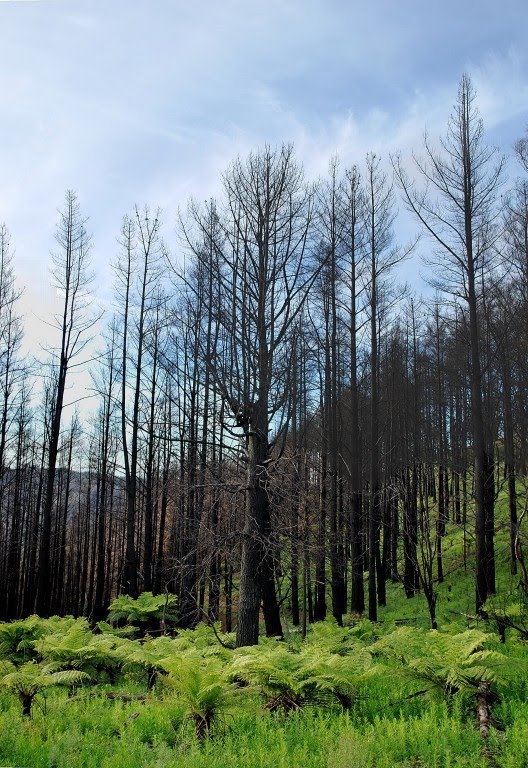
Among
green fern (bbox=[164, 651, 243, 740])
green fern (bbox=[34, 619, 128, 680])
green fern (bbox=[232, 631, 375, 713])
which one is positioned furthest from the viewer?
green fern (bbox=[34, 619, 128, 680])

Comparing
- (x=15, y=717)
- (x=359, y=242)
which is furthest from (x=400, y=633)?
(x=359, y=242)

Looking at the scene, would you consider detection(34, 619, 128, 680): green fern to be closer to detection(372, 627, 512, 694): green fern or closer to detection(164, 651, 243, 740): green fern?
detection(164, 651, 243, 740): green fern

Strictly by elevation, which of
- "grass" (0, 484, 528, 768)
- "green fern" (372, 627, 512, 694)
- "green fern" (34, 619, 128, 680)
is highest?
"green fern" (372, 627, 512, 694)

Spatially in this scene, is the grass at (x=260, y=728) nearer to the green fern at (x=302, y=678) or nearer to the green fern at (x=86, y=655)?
the green fern at (x=302, y=678)

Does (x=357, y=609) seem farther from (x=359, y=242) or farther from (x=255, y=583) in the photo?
(x=359, y=242)

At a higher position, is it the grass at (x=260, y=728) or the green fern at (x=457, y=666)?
the green fern at (x=457, y=666)

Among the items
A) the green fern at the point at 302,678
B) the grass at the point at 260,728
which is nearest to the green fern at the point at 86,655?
the grass at the point at 260,728

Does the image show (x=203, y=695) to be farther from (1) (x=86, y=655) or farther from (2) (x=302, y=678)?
(1) (x=86, y=655)

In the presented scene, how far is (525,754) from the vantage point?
3.50 meters

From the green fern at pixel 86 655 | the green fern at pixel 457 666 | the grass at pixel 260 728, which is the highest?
the green fern at pixel 457 666

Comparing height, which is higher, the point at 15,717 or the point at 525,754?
the point at 525,754

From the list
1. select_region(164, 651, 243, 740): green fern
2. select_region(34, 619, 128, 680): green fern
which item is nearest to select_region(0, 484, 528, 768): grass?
select_region(164, 651, 243, 740): green fern

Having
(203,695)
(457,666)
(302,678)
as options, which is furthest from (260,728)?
(457,666)

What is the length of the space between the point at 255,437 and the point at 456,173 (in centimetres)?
918
